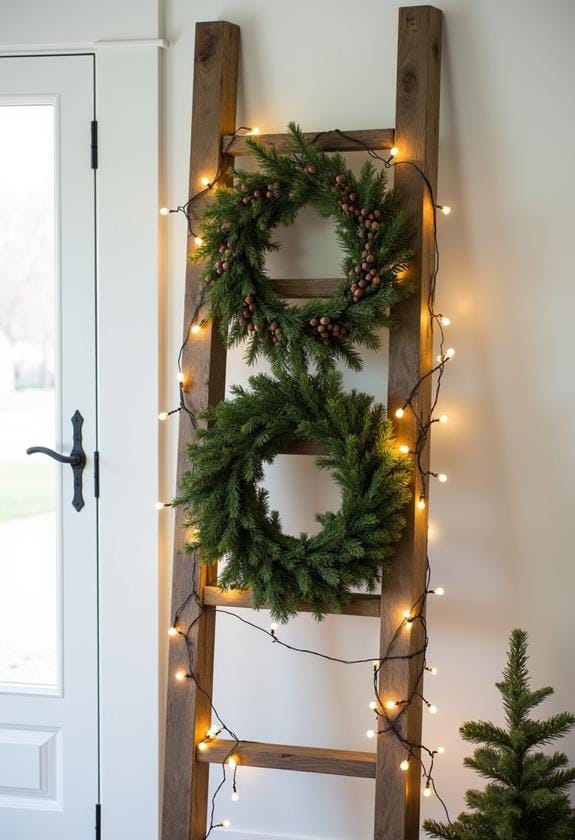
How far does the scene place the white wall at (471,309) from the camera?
2246 mm

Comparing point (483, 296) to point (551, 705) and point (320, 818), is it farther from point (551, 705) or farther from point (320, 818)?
point (320, 818)

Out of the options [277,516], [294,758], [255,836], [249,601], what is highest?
[277,516]

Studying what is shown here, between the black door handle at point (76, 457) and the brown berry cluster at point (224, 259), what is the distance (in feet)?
1.85

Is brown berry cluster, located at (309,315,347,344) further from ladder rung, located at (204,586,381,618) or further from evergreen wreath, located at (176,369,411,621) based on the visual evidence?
ladder rung, located at (204,586,381,618)

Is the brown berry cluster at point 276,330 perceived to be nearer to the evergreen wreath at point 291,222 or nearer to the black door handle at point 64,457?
the evergreen wreath at point 291,222

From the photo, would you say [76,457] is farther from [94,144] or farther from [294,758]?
[294,758]

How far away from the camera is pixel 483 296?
2.29 metres

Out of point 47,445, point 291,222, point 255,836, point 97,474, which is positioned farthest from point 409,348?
point 255,836

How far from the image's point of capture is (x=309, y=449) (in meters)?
2.21

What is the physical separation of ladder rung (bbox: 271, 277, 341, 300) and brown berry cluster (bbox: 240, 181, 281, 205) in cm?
19

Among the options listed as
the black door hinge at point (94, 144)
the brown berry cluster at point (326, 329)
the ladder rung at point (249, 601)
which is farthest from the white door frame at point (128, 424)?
the brown berry cluster at point (326, 329)

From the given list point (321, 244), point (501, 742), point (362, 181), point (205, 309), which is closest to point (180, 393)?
point (205, 309)

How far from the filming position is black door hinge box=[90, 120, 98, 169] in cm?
243

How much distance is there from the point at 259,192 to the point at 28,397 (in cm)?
82
